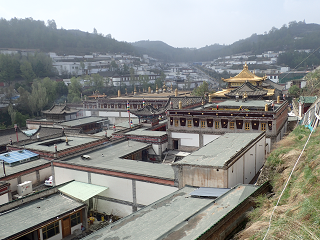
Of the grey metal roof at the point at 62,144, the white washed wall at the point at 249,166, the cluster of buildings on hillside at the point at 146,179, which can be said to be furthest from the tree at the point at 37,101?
the white washed wall at the point at 249,166

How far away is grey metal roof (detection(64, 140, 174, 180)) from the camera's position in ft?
71.1

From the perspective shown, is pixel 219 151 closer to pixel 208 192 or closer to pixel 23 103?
pixel 208 192

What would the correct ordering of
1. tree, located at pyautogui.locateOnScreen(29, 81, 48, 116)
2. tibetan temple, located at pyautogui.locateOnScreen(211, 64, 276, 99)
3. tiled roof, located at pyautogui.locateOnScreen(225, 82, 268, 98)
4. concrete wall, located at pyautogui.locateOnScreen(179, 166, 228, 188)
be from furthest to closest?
tree, located at pyautogui.locateOnScreen(29, 81, 48, 116) < tibetan temple, located at pyautogui.locateOnScreen(211, 64, 276, 99) < tiled roof, located at pyautogui.locateOnScreen(225, 82, 268, 98) < concrete wall, located at pyautogui.locateOnScreen(179, 166, 228, 188)

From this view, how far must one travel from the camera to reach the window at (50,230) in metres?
18.0

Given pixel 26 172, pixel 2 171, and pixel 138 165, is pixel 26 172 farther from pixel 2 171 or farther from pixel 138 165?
pixel 138 165

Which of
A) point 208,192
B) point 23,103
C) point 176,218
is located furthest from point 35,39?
point 176,218

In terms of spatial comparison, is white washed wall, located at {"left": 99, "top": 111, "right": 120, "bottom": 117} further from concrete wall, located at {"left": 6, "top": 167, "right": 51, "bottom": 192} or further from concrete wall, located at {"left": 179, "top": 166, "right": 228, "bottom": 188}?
concrete wall, located at {"left": 179, "top": 166, "right": 228, "bottom": 188}

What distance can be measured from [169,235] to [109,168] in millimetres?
12248

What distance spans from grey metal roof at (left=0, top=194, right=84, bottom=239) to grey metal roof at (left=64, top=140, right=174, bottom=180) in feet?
12.6

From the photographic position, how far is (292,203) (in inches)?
431

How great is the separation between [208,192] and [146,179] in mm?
5665

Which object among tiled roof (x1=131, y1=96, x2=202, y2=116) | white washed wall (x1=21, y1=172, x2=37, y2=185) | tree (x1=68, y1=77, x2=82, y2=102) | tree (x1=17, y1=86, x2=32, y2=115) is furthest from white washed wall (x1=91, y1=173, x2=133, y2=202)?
tree (x1=68, y1=77, x2=82, y2=102)

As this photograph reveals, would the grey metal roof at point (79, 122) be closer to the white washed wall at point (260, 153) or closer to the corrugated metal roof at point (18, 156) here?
the corrugated metal roof at point (18, 156)

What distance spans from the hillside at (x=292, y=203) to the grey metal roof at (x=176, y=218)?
1.23 meters
